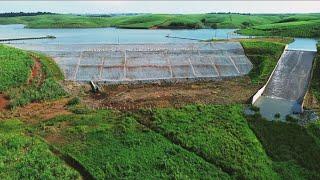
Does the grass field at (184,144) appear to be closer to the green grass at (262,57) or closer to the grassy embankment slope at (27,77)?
the grassy embankment slope at (27,77)

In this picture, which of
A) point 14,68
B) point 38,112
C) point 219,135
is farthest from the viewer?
point 14,68

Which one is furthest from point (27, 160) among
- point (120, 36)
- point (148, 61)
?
point (120, 36)

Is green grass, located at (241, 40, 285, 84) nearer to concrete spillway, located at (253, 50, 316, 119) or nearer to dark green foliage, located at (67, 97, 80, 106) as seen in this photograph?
concrete spillway, located at (253, 50, 316, 119)

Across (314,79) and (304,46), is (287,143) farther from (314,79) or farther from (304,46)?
(304,46)

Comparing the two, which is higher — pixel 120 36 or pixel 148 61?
pixel 120 36

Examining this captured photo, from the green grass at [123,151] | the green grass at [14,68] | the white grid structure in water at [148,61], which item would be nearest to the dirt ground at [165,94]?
the white grid structure in water at [148,61]

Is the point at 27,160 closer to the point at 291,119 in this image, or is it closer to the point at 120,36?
the point at 291,119

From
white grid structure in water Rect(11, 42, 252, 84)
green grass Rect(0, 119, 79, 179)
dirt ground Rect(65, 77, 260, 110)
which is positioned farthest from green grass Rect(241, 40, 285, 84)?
green grass Rect(0, 119, 79, 179)
